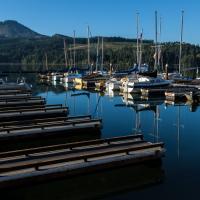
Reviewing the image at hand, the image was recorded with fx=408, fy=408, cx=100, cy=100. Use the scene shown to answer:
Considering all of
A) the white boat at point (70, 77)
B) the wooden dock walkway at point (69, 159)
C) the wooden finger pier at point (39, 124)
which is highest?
the white boat at point (70, 77)

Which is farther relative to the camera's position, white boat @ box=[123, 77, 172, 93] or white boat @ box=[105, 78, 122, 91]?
white boat @ box=[105, 78, 122, 91]

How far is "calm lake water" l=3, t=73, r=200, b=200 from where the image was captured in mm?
15747

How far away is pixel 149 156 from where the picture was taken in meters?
18.0

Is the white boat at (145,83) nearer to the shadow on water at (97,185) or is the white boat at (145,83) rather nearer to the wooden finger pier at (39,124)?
the wooden finger pier at (39,124)

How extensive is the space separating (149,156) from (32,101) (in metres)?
20.5

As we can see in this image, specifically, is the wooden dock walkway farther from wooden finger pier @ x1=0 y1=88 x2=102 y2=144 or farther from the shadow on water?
wooden finger pier @ x1=0 y1=88 x2=102 y2=144

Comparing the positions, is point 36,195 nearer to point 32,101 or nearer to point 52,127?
point 52,127

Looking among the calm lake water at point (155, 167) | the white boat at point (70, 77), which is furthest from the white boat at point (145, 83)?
the white boat at point (70, 77)

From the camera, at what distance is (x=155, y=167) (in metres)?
18.5

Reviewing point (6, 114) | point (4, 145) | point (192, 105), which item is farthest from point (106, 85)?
point (4, 145)

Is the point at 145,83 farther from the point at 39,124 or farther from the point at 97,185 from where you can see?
the point at 97,185

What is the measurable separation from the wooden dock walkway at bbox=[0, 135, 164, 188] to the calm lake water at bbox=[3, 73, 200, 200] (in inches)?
23.8

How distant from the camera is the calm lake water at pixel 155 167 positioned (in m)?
15.7

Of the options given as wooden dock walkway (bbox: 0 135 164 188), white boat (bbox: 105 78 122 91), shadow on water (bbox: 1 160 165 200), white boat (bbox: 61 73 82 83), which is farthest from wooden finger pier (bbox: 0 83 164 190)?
white boat (bbox: 61 73 82 83)
